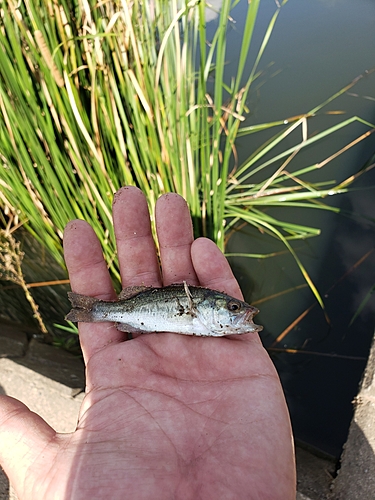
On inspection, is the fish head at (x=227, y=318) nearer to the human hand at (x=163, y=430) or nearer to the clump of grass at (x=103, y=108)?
the human hand at (x=163, y=430)

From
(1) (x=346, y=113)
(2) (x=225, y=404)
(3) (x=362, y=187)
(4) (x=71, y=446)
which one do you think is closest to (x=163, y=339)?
(2) (x=225, y=404)

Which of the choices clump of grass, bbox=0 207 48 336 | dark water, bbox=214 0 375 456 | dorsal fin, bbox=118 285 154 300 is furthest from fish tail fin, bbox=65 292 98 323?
dark water, bbox=214 0 375 456

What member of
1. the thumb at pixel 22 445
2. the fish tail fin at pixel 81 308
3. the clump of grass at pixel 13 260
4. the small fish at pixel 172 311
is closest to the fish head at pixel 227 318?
the small fish at pixel 172 311

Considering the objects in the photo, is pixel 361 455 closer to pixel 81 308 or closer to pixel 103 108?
pixel 81 308

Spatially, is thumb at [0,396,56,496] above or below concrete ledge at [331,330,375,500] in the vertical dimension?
above

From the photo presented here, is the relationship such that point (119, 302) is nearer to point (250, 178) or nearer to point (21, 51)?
point (21, 51)

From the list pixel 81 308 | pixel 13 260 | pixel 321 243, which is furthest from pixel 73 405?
pixel 321 243

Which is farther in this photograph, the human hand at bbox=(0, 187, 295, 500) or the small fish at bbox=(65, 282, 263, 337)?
the small fish at bbox=(65, 282, 263, 337)

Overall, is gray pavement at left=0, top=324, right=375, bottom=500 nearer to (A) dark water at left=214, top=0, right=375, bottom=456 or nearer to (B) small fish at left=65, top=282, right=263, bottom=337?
(A) dark water at left=214, top=0, right=375, bottom=456
